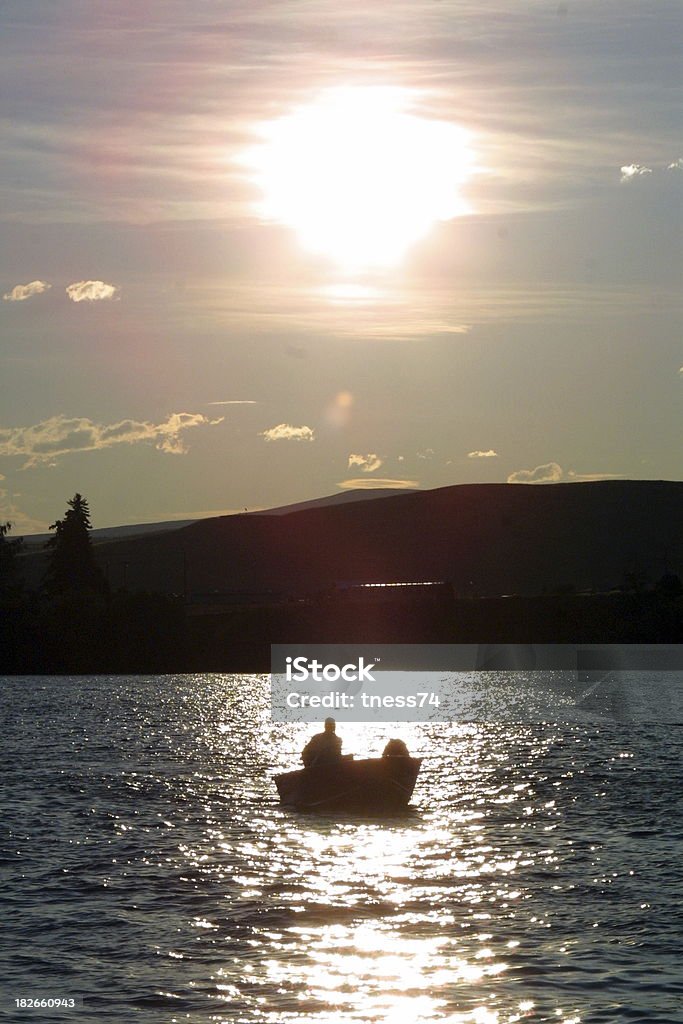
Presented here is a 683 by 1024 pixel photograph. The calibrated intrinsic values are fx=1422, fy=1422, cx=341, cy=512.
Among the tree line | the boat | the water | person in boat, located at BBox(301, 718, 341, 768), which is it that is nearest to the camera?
the water

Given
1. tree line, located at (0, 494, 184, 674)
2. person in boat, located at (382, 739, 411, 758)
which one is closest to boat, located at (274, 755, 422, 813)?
person in boat, located at (382, 739, 411, 758)

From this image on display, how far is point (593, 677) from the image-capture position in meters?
179

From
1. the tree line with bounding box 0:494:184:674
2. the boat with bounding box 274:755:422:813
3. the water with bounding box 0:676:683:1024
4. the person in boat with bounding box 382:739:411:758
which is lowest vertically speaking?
the water with bounding box 0:676:683:1024

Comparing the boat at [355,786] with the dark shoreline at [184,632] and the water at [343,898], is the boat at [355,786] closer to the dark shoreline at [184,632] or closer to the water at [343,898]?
the water at [343,898]

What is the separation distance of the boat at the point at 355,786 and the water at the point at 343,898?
1296 mm

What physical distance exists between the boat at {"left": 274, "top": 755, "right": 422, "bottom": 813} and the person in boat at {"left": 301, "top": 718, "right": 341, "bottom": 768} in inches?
9.5

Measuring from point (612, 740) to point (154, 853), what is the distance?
4527 centimetres

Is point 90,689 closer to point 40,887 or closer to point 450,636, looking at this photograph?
point 450,636

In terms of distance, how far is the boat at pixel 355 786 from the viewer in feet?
153

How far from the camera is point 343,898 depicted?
31.7 m

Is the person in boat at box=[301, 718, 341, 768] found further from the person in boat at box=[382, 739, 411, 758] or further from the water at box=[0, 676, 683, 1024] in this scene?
the water at box=[0, 676, 683, 1024]

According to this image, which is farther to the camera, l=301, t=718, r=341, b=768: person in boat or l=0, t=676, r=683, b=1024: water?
l=301, t=718, r=341, b=768: person in boat

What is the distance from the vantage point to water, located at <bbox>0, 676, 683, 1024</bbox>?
2384 cm

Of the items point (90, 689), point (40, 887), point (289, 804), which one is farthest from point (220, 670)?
point (40, 887)
